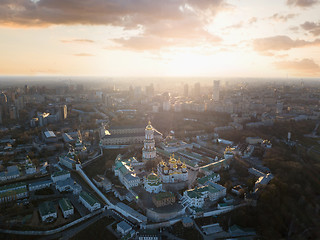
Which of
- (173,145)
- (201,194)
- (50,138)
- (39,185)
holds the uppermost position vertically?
(173,145)

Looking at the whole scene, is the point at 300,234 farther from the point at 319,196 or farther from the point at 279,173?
the point at 279,173

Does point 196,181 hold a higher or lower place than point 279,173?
lower

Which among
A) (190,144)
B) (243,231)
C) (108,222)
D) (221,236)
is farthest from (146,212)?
(190,144)

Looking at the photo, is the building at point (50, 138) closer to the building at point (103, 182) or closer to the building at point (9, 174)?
the building at point (9, 174)

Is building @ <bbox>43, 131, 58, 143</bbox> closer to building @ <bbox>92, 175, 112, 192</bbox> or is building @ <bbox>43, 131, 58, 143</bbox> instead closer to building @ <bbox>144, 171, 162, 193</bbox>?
building @ <bbox>92, 175, 112, 192</bbox>

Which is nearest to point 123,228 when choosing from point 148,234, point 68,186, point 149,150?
point 148,234

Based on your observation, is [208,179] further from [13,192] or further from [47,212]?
[13,192]
